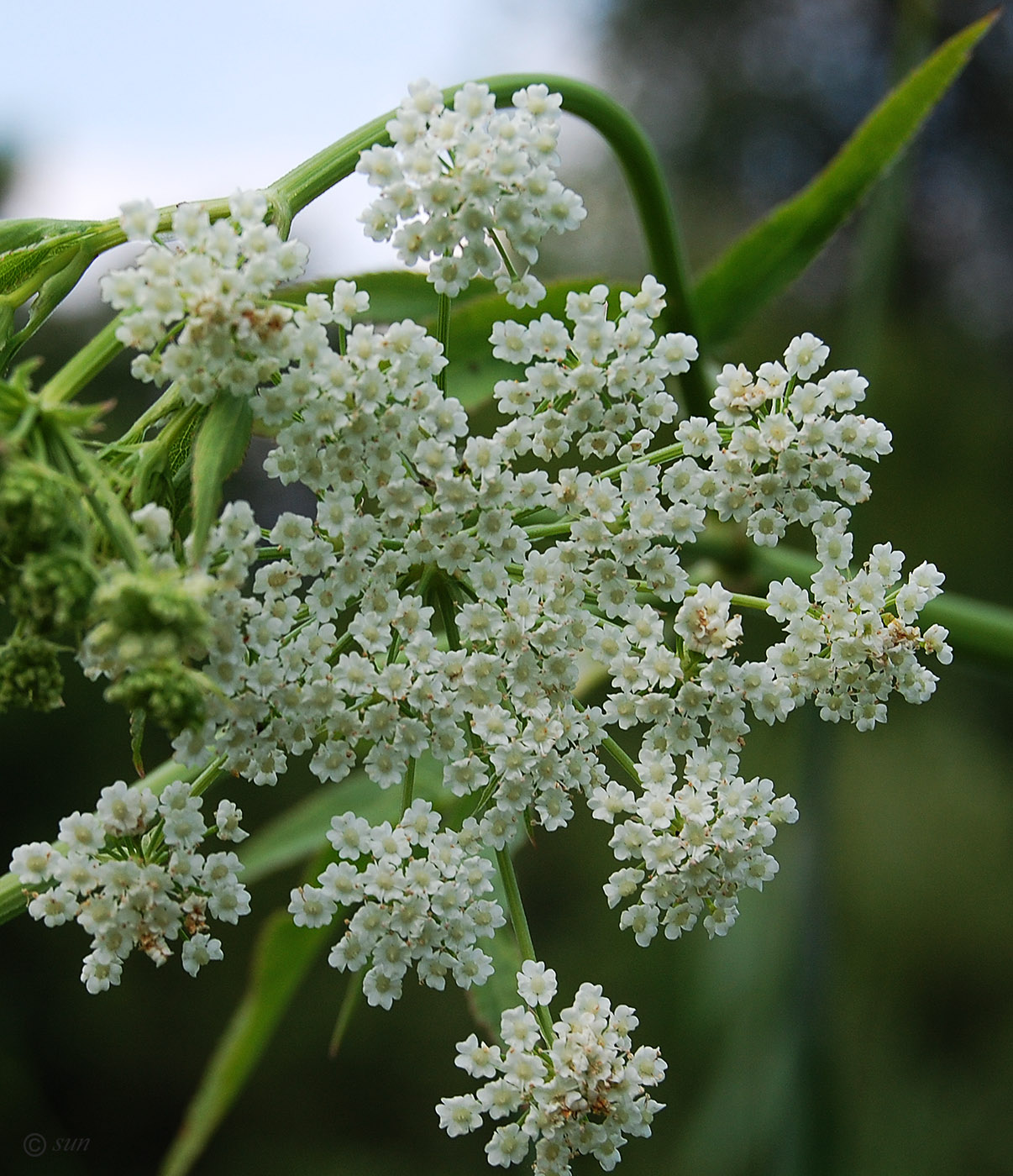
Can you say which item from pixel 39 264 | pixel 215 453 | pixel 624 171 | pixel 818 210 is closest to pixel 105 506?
pixel 215 453

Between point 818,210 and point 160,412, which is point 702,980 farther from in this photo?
point 160,412

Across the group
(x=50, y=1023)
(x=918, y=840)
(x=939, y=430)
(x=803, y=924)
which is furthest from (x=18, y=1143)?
(x=939, y=430)

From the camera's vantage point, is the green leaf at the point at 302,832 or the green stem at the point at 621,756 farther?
the green leaf at the point at 302,832

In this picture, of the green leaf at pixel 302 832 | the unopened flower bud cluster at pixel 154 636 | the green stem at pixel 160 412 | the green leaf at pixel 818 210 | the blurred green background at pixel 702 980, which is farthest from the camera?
the blurred green background at pixel 702 980

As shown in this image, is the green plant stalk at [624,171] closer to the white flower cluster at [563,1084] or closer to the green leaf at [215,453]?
the green leaf at [215,453]

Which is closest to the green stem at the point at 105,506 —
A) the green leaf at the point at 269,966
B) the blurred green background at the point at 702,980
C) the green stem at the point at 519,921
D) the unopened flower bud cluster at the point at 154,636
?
the unopened flower bud cluster at the point at 154,636

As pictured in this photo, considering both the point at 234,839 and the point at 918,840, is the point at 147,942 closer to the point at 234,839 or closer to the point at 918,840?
the point at 234,839
